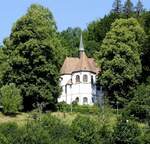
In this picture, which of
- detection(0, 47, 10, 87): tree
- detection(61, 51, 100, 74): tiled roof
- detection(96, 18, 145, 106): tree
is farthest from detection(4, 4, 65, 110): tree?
detection(61, 51, 100, 74): tiled roof

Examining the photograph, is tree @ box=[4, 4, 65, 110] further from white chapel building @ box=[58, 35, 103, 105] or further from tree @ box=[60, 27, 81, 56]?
tree @ box=[60, 27, 81, 56]

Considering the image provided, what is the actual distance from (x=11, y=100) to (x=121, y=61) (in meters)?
13.4

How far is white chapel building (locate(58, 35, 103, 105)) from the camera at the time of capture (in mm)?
94562

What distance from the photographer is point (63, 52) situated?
97375 millimetres

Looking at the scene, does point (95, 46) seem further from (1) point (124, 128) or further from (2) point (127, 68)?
(1) point (124, 128)

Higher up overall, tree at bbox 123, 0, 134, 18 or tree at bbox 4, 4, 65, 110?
tree at bbox 123, 0, 134, 18

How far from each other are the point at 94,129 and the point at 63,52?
29.3m

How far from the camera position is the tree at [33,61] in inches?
3209

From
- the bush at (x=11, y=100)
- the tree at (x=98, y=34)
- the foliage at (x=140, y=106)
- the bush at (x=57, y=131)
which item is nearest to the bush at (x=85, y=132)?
the bush at (x=57, y=131)

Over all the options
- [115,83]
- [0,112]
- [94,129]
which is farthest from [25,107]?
[94,129]

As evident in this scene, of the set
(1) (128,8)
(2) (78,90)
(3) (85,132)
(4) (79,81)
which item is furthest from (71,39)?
(3) (85,132)

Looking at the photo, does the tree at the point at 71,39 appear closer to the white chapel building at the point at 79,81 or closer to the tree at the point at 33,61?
the white chapel building at the point at 79,81

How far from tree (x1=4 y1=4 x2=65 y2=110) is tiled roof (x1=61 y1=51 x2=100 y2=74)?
924 centimetres

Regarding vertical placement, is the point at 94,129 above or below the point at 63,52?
below
